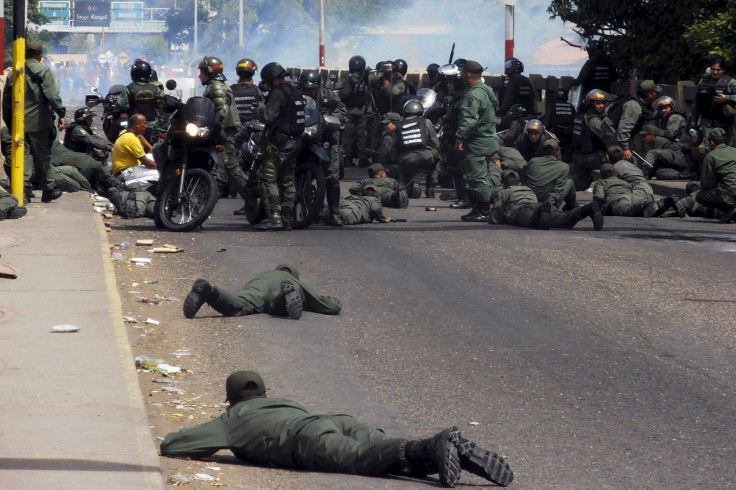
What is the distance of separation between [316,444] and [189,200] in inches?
336

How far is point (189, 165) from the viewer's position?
13.7 metres

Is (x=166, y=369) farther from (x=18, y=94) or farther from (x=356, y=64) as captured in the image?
(x=356, y=64)

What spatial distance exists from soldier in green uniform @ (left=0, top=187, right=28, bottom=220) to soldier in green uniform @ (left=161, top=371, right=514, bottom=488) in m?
8.43

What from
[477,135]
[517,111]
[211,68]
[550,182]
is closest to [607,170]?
[550,182]

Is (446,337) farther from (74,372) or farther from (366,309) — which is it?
(74,372)

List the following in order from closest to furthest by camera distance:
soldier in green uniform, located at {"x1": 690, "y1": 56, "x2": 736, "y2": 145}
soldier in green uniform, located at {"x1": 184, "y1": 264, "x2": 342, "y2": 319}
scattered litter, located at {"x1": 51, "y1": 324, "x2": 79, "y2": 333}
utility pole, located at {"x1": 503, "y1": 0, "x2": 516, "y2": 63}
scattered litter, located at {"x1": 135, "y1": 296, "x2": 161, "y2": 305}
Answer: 1. scattered litter, located at {"x1": 51, "y1": 324, "x2": 79, "y2": 333}
2. soldier in green uniform, located at {"x1": 184, "y1": 264, "x2": 342, "y2": 319}
3. scattered litter, located at {"x1": 135, "y1": 296, "x2": 161, "y2": 305}
4. soldier in green uniform, located at {"x1": 690, "y1": 56, "x2": 736, "y2": 145}
5. utility pole, located at {"x1": 503, "y1": 0, "x2": 516, "y2": 63}

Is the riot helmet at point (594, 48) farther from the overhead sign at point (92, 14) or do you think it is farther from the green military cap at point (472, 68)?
the overhead sign at point (92, 14)

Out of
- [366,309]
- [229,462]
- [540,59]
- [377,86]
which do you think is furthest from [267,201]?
[540,59]

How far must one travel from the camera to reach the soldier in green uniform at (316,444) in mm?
5172

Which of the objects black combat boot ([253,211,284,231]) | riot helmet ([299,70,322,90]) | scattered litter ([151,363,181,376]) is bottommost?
scattered litter ([151,363,181,376])

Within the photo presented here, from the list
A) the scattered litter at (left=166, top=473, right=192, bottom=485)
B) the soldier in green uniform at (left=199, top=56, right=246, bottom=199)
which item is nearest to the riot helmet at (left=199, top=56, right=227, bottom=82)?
the soldier in green uniform at (left=199, top=56, right=246, bottom=199)

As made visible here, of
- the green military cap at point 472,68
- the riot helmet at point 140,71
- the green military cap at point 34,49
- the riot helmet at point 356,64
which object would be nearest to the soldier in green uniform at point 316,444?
the green military cap at point 34,49

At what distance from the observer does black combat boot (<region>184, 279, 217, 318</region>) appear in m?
8.54

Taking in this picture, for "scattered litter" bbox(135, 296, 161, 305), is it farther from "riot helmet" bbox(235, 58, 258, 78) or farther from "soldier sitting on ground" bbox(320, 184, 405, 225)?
"riot helmet" bbox(235, 58, 258, 78)
